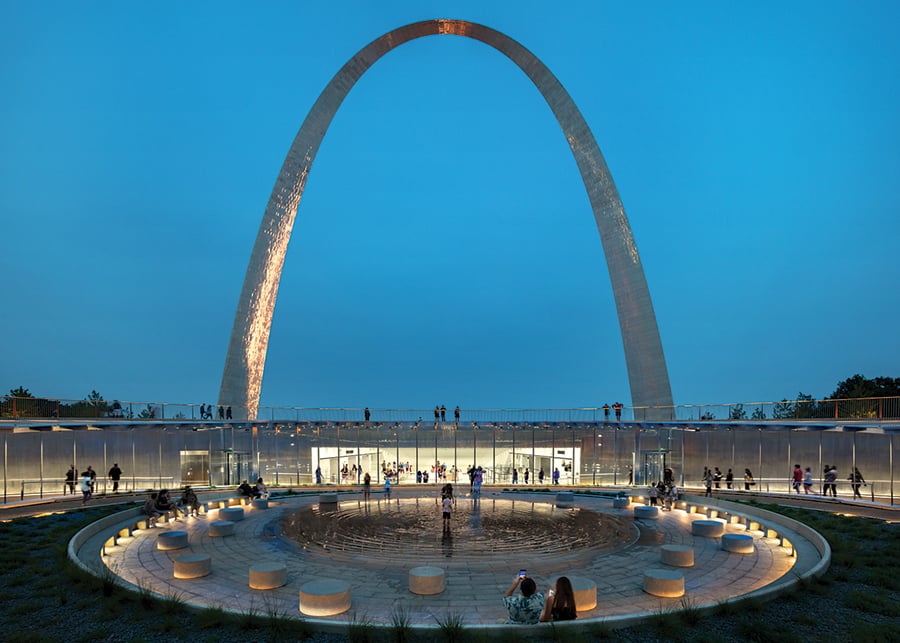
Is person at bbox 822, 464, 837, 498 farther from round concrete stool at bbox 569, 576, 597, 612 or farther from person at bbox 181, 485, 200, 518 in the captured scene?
person at bbox 181, 485, 200, 518

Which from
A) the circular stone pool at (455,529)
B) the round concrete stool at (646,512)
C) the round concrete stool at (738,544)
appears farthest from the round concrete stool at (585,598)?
the round concrete stool at (646,512)

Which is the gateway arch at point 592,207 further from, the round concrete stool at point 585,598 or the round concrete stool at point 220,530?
the round concrete stool at point 585,598

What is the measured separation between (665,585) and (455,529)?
863 cm

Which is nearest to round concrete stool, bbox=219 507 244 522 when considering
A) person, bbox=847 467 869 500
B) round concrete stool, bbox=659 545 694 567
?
round concrete stool, bbox=659 545 694 567

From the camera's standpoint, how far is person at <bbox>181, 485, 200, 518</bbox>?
21.0 metres

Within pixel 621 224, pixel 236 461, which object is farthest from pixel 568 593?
pixel 621 224

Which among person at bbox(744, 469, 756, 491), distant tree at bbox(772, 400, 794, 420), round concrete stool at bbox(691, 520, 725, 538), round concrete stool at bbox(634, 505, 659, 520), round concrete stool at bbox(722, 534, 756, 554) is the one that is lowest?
person at bbox(744, 469, 756, 491)

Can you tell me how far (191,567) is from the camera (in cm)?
1247

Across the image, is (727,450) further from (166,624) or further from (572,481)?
(166,624)

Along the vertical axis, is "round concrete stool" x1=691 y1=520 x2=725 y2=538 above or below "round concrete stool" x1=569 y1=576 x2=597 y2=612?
below

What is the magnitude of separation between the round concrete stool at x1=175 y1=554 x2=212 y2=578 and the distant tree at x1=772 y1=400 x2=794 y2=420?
982 inches

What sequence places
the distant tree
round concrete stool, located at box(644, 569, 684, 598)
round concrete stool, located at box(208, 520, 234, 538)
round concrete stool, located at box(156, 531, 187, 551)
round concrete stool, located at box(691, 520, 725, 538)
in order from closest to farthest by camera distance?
round concrete stool, located at box(644, 569, 684, 598) → round concrete stool, located at box(156, 531, 187, 551) → round concrete stool, located at box(691, 520, 725, 538) → round concrete stool, located at box(208, 520, 234, 538) → the distant tree

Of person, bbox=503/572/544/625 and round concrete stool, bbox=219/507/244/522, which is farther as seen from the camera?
round concrete stool, bbox=219/507/244/522

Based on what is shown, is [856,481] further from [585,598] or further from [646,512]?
[585,598]
